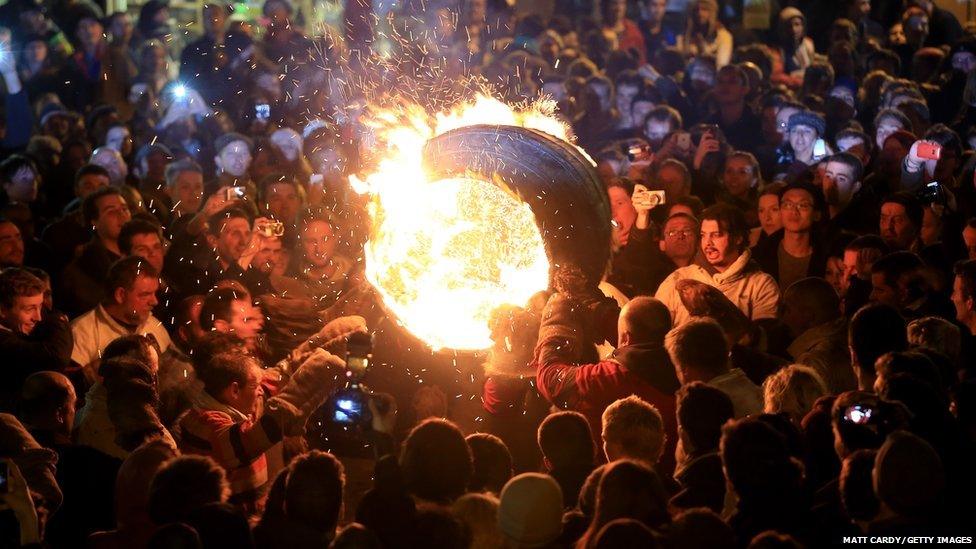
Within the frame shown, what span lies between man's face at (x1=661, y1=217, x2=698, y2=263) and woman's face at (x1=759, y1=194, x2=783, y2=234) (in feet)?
2.40

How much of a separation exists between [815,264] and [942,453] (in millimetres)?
4236

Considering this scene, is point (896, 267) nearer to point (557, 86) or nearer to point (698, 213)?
point (698, 213)

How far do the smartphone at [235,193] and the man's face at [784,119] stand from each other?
5.18 m

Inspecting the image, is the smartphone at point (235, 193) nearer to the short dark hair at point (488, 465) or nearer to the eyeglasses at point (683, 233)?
the eyeglasses at point (683, 233)

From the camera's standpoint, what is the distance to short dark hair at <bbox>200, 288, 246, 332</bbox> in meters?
7.96

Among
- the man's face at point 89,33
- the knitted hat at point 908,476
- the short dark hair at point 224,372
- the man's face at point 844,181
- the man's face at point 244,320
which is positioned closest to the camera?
the knitted hat at point 908,476

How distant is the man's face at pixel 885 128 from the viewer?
38.7 feet

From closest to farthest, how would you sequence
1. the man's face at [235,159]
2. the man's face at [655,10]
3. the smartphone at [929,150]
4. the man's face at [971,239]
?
the man's face at [971,239] < the smartphone at [929,150] < the man's face at [235,159] < the man's face at [655,10]

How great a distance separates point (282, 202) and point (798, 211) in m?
4.46

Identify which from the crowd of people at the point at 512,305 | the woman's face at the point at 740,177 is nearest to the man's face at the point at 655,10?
the crowd of people at the point at 512,305

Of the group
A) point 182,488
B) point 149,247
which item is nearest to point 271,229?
point 149,247

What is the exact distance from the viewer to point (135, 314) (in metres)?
8.47

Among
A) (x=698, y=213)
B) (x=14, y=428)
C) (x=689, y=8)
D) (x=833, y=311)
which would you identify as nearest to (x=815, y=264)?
(x=698, y=213)

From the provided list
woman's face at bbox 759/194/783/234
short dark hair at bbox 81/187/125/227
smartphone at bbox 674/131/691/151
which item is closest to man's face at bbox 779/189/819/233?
woman's face at bbox 759/194/783/234
